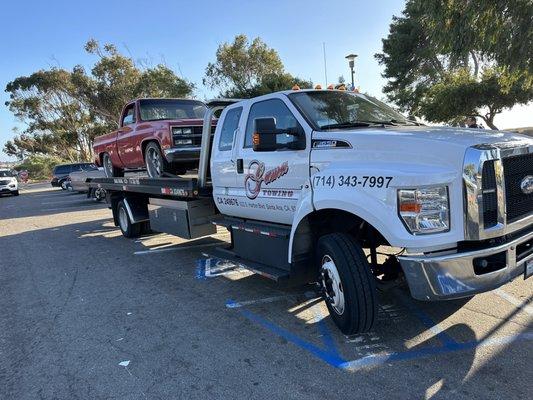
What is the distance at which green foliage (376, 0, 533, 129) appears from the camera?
820cm

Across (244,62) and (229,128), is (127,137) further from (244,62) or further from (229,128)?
(244,62)

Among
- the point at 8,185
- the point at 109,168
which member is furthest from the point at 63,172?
the point at 109,168

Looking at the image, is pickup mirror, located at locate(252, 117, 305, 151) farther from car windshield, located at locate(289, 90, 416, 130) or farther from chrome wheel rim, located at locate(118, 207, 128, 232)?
chrome wheel rim, located at locate(118, 207, 128, 232)

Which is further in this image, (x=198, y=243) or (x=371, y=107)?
(x=198, y=243)

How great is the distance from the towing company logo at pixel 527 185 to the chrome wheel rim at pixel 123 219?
26.4ft

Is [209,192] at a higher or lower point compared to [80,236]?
higher

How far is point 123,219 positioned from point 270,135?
675 cm

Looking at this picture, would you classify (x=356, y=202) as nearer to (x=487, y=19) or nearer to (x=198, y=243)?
(x=198, y=243)

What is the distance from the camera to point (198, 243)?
891cm

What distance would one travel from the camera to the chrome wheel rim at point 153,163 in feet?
27.7

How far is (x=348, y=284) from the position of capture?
→ 3836 millimetres

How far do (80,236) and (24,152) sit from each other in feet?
267

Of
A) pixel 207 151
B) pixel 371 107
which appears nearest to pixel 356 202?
pixel 371 107

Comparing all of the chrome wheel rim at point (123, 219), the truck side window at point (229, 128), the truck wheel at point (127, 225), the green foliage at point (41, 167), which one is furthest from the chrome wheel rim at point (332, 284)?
the green foliage at point (41, 167)
